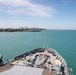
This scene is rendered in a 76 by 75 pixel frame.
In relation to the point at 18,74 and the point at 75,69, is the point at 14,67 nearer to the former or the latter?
the point at 18,74

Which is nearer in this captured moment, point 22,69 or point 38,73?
point 38,73

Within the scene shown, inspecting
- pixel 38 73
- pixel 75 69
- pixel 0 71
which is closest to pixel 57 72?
pixel 38 73

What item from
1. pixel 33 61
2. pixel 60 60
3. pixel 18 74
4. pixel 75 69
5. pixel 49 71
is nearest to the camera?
pixel 18 74

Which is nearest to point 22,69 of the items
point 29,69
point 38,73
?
point 29,69

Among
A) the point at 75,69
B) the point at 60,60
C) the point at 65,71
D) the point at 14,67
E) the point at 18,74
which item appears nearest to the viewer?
the point at 18,74

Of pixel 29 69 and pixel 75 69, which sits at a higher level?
pixel 29 69

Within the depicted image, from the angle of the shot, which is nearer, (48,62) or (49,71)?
(49,71)

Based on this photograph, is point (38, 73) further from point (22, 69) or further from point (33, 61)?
point (33, 61)

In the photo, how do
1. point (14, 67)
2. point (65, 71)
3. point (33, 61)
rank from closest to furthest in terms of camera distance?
point (14, 67) < point (65, 71) < point (33, 61)

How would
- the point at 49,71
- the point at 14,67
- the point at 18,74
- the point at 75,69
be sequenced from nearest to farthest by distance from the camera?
1. the point at 18,74
2. the point at 49,71
3. the point at 14,67
4. the point at 75,69
